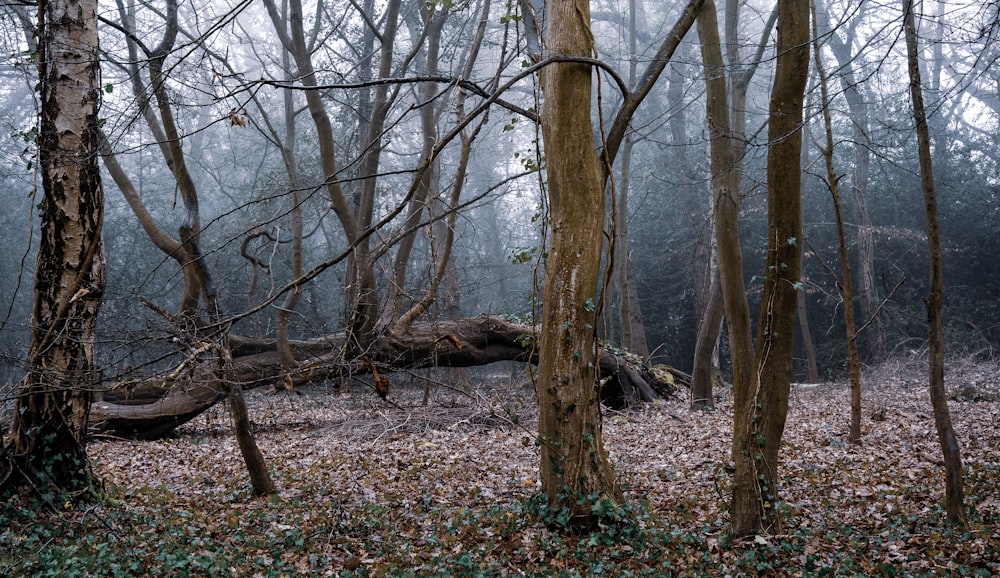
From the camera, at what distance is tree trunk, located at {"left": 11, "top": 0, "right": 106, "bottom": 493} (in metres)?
5.33

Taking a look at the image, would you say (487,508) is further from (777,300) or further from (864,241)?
(864,241)

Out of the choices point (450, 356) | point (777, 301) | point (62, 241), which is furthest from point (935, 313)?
point (450, 356)

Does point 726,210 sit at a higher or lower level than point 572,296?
higher

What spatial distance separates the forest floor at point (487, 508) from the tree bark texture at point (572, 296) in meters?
0.31

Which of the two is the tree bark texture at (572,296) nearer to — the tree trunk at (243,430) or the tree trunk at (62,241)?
the tree trunk at (243,430)

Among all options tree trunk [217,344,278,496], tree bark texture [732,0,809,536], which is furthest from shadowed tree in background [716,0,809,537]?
tree trunk [217,344,278,496]

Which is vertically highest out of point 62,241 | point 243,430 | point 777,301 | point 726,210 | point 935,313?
point 726,210

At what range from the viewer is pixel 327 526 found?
5121mm

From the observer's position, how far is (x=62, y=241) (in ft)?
17.6

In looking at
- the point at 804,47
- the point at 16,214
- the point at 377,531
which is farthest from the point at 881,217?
the point at 16,214

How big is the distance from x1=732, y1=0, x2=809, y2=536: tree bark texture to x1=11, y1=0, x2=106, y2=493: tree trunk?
4.83m

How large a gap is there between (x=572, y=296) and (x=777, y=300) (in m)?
1.32

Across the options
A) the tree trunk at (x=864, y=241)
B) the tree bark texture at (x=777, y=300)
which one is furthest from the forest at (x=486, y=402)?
the tree trunk at (x=864, y=241)

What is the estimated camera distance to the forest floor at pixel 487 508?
14.3ft
